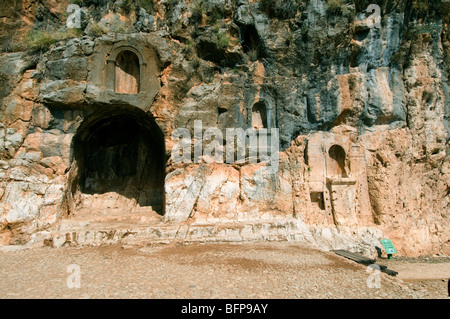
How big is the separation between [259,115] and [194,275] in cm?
741

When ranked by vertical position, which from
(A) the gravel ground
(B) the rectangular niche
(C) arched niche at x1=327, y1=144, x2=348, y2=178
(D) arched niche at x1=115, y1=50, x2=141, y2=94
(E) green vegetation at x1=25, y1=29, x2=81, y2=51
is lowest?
(A) the gravel ground

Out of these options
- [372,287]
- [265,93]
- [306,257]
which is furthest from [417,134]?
[372,287]

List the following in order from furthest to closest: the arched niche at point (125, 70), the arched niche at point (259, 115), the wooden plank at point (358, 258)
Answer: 1. the arched niche at point (259, 115)
2. the arched niche at point (125, 70)
3. the wooden plank at point (358, 258)

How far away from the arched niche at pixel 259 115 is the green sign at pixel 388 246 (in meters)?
5.84

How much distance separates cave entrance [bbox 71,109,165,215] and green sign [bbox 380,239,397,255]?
8.08 meters

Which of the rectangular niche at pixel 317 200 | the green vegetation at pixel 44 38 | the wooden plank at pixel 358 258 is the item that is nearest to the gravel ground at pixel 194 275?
the wooden plank at pixel 358 258

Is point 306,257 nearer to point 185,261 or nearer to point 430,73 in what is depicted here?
point 185,261

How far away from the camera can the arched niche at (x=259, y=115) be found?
11.9 meters

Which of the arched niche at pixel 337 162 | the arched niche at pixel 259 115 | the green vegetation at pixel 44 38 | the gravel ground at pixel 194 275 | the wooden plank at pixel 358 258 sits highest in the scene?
the green vegetation at pixel 44 38

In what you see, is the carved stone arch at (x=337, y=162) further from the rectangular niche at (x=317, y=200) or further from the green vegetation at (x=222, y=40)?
the green vegetation at (x=222, y=40)

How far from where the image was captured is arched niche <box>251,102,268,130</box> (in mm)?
11875

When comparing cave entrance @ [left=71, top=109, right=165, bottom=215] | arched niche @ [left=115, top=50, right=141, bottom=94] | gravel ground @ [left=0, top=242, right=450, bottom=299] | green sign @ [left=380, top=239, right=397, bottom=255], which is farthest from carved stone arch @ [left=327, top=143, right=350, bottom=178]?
arched niche @ [left=115, top=50, right=141, bottom=94]

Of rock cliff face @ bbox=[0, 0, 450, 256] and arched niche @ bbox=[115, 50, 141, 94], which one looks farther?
arched niche @ bbox=[115, 50, 141, 94]

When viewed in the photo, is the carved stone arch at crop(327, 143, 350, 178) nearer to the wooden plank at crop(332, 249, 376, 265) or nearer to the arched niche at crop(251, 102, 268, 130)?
the arched niche at crop(251, 102, 268, 130)
